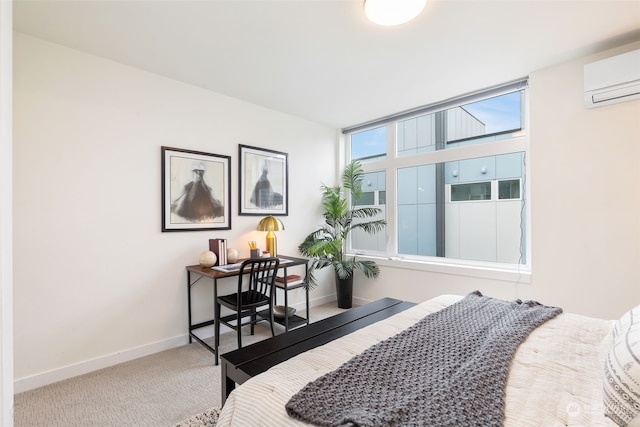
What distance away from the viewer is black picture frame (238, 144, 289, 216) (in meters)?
3.21

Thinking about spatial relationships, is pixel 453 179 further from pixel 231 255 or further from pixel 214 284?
pixel 214 284

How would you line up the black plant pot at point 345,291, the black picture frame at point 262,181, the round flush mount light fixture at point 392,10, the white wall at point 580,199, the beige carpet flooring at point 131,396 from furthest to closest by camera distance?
the black plant pot at point 345,291 → the black picture frame at point 262,181 → the white wall at point 580,199 → the beige carpet flooring at point 131,396 → the round flush mount light fixture at point 392,10

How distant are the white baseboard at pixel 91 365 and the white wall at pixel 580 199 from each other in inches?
128

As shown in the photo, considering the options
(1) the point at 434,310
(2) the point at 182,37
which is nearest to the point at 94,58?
(2) the point at 182,37

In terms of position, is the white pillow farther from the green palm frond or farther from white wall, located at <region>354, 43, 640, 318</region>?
the green palm frond

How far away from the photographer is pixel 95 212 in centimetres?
232

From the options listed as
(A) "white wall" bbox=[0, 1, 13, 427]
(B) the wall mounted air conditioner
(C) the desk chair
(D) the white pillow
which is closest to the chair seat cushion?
(C) the desk chair

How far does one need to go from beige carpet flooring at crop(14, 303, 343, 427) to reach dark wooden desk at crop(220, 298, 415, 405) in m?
0.71

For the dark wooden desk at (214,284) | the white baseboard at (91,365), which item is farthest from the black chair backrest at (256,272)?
the white baseboard at (91,365)

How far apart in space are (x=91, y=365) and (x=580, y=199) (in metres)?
4.15

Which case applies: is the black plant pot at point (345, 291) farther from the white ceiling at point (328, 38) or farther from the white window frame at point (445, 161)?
the white ceiling at point (328, 38)

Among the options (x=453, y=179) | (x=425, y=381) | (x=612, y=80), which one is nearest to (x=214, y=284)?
(x=425, y=381)

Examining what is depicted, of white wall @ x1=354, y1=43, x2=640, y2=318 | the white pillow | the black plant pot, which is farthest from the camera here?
the black plant pot

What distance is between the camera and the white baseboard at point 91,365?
2045 mm
